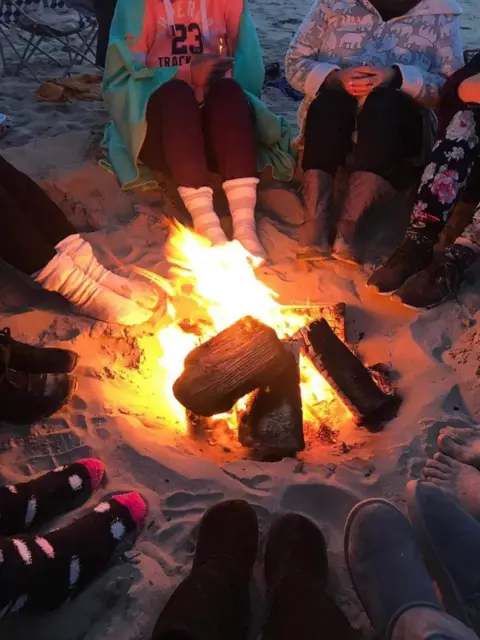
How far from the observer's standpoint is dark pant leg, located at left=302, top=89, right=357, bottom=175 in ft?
9.84

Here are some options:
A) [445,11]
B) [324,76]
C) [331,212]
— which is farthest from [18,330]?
[445,11]

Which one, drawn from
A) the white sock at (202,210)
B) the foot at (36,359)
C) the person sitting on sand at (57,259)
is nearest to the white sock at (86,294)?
the person sitting on sand at (57,259)

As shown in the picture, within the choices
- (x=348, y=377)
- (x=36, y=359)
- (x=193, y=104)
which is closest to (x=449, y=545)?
(x=348, y=377)

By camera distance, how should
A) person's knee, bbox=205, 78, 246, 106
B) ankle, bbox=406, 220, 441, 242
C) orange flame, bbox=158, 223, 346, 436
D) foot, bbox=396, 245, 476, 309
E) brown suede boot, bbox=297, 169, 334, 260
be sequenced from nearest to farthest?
orange flame, bbox=158, 223, 346, 436 → foot, bbox=396, 245, 476, 309 → ankle, bbox=406, 220, 441, 242 → brown suede boot, bbox=297, 169, 334, 260 → person's knee, bbox=205, 78, 246, 106

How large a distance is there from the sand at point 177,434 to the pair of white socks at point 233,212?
0.16m

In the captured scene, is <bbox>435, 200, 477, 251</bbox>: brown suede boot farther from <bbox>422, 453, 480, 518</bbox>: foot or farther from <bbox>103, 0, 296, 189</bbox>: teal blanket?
<bbox>422, 453, 480, 518</bbox>: foot

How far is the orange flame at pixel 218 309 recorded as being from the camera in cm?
243

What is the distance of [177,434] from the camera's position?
222cm

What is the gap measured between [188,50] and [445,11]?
1280 mm

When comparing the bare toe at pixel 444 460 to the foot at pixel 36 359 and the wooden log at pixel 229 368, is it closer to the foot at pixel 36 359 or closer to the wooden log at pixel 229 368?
the wooden log at pixel 229 368

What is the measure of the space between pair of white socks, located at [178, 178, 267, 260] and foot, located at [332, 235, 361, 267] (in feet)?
1.13

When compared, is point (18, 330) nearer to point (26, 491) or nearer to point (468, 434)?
point (26, 491)

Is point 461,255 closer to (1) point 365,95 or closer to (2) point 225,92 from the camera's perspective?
(1) point 365,95

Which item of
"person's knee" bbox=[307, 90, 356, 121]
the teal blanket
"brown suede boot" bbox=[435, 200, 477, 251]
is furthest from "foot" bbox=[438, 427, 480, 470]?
the teal blanket
